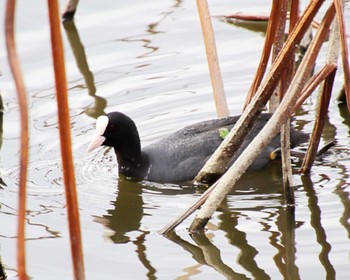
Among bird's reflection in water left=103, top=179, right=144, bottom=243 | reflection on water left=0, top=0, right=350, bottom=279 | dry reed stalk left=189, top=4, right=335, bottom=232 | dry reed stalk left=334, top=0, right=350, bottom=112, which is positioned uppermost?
dry reed stalk left=334, top=0, right=350, bottom=112

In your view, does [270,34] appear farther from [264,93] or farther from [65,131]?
[65,131]

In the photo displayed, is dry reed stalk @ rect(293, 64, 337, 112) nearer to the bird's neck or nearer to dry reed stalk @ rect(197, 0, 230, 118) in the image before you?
dry reed stalk @ rect(197, 0, 230, 118)

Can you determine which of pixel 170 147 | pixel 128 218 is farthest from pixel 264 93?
pixel 170 147

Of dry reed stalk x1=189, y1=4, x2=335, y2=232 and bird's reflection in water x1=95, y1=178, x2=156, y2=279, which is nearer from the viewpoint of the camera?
dry reed stalk x1=189, y1=4, x2=335, y2=232

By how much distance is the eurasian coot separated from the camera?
595 cm

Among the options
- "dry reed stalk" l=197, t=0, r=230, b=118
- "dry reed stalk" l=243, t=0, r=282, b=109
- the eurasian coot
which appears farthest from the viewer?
the eurasian coot

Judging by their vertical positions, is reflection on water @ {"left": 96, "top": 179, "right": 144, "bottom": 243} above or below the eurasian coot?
below

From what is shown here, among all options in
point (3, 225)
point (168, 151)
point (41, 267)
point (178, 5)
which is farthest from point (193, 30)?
point (41, 267)

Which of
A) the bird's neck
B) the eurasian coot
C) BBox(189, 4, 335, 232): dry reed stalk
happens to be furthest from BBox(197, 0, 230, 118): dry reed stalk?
BBox(189, 4, 335, 232): dry reed stalk

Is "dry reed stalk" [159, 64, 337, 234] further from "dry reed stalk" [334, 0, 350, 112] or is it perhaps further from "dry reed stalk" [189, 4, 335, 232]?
"dry reed stalk" [334, 0, 350, 112]

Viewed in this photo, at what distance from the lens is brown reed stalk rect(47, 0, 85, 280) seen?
1.72 metres

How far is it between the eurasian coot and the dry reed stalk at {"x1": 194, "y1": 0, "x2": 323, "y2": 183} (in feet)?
2.81

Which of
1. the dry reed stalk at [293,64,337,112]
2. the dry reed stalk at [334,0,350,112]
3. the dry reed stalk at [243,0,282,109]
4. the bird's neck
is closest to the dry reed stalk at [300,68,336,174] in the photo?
the dry reed stalk at [293,64,337,112]

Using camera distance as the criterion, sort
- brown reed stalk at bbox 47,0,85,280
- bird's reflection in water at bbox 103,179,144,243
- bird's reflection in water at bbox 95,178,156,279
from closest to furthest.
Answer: brown reed stalk at bbox 47,0,85,280, bird's reflection in water at bbox 95,178,156,279, bird's reflection in water at bbox 103,179,144,243
